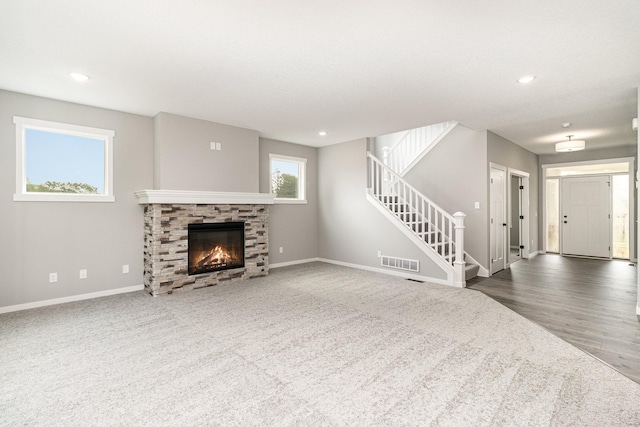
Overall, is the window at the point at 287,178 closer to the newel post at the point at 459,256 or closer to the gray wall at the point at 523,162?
the newel post at the point at 459,256

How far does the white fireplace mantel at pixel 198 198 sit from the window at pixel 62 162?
579mm

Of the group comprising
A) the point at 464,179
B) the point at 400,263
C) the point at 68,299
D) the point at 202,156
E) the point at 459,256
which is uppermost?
the point at 202,156

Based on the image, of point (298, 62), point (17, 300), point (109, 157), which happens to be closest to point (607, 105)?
point (298, 62)

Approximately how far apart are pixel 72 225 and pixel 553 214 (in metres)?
10.6

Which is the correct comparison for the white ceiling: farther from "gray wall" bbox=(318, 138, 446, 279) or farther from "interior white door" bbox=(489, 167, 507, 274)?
"gray wall" bbox=(318, 138, 446, 279)

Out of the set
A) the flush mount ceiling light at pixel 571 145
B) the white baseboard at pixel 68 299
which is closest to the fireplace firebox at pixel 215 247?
the white baseboard at pixel 68 299

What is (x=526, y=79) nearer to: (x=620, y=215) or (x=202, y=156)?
(x=202, y=156)

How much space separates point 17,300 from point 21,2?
3.55 metres

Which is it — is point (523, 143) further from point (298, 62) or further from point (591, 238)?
point (298, 62)

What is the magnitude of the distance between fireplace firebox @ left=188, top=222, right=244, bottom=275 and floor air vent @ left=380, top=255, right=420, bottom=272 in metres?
2.69

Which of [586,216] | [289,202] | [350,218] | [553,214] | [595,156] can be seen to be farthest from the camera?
[553,214]

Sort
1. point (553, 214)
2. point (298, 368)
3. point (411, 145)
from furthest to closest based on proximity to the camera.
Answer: point (553, 214)
point (411, 145)
point (298, 368)

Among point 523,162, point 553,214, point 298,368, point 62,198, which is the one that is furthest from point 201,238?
point 553,214

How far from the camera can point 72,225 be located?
4355mm
